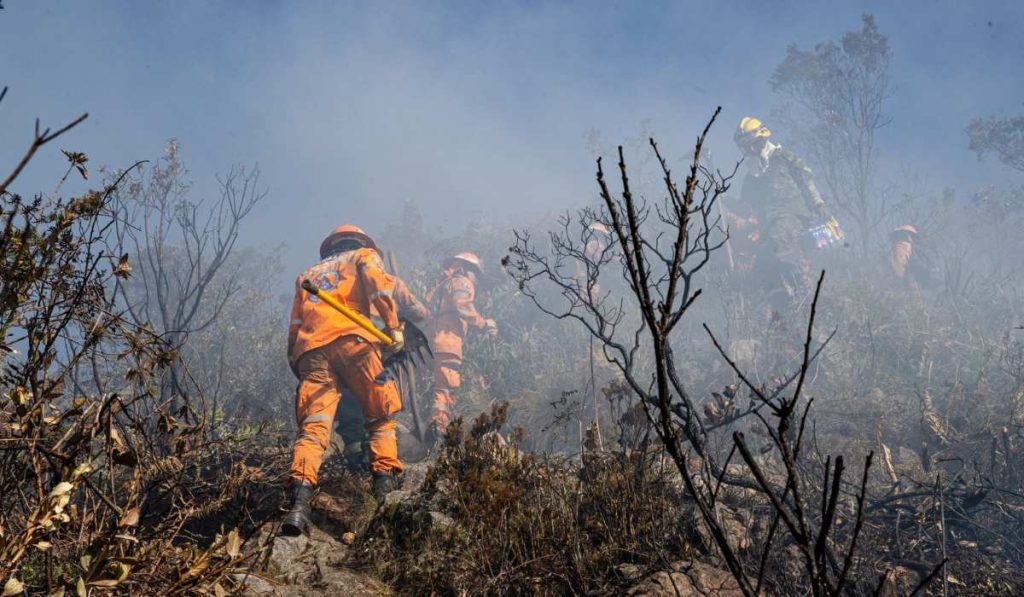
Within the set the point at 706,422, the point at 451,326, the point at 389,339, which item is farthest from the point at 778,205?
the point at 389,339

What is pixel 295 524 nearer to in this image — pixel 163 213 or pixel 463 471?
pixel 463 471

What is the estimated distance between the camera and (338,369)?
521 cm

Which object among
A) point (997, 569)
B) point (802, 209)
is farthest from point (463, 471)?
point (802, 209)

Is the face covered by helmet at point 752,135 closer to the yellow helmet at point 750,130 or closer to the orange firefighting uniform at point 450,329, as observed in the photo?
the yellow helmet at point 750,130

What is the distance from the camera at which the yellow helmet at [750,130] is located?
22.1 m

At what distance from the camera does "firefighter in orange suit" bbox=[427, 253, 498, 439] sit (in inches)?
405

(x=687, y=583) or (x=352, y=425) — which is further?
(x=352, y=425)

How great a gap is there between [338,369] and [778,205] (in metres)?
20.8

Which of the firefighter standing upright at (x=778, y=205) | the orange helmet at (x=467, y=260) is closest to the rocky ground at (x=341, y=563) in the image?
the orange helmet at (x=467, y=260)

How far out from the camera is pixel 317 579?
10.7 ft

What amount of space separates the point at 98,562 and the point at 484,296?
16.1 metres

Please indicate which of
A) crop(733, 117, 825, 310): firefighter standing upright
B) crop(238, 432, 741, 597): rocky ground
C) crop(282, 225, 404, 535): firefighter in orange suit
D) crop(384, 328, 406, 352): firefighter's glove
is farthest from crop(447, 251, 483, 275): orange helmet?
crop(238, 432, 741, 597): rocky ground

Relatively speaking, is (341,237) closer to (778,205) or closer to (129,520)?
(129,520)

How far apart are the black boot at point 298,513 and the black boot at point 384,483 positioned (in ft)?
1.98
